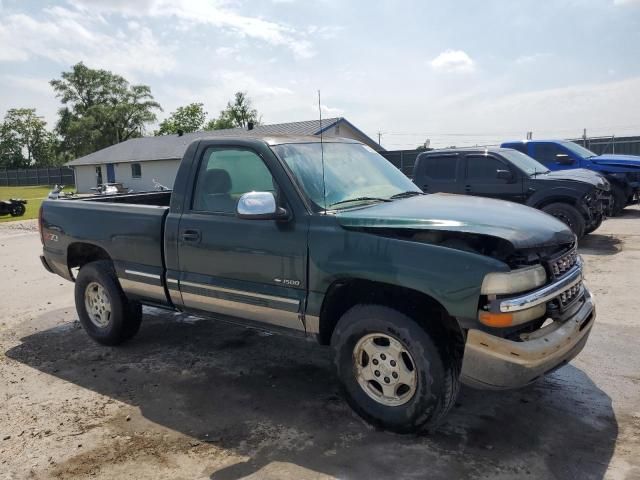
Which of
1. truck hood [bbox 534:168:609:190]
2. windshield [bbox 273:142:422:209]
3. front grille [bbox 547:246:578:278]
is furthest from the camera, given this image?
truck hood [bbox 534:168:609:190]

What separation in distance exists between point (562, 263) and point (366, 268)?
1290mm

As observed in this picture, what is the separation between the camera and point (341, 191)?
4043mm

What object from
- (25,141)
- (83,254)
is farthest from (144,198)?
(25,141)

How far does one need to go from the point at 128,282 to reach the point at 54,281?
14.1 ft

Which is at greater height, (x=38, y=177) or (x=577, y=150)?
(x=38, y=177)

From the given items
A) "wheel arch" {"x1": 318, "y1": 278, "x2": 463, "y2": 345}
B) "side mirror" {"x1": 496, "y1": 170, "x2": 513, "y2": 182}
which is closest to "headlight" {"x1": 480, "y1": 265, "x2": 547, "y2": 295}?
"wheel arch" {"x1": 318, "y1": 278, "x2": 463, "y2": 345}

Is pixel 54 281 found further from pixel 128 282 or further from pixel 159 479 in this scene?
pixel 159 479

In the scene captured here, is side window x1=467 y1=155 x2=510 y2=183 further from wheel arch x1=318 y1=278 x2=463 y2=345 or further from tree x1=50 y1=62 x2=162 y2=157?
tree x1=50 y1=62 x2=162 y2=157

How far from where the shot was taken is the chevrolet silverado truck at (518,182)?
31.0 ft

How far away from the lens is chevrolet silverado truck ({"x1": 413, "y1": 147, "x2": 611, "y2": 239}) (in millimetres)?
9461

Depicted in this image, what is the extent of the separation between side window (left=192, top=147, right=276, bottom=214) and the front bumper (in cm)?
194

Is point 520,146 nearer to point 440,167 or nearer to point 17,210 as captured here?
point 440,167

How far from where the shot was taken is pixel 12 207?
66.7ft

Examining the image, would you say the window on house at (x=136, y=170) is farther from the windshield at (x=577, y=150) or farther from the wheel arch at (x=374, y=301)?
the wheel arch at (x=374, y=301)
